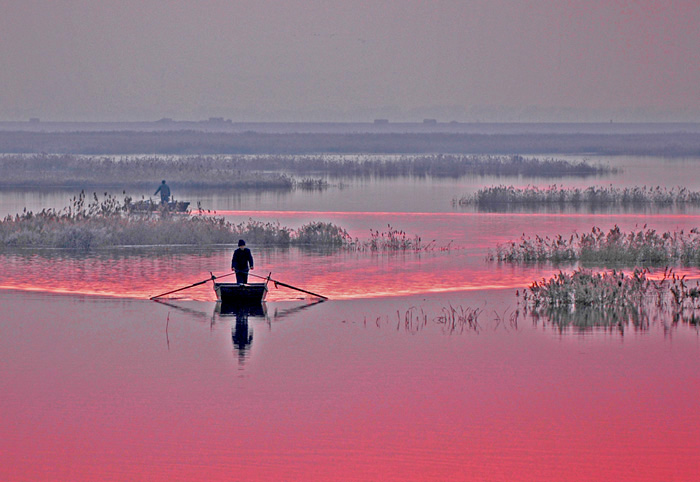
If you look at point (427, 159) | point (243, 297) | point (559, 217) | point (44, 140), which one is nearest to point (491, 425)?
point (243, 297)

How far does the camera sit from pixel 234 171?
236 feet

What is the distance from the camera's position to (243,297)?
73.7 feet

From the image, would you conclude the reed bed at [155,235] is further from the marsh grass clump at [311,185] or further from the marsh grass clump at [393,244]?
the marsh grass clump at [311,185]

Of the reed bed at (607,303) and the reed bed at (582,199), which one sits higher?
the reed bed at (582,199)

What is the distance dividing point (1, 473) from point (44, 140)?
136 m

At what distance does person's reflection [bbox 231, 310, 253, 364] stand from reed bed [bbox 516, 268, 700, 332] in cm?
565

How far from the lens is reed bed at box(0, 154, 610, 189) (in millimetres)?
64125

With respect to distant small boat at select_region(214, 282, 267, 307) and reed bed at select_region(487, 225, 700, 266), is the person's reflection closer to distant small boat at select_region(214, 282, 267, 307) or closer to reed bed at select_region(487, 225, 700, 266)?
distant small boat at select_region(214, 282, 267, 307)

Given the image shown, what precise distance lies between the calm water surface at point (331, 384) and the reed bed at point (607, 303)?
535 mm

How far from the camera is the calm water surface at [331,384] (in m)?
12.7

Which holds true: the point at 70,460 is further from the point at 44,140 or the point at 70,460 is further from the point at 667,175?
the point at 44,140

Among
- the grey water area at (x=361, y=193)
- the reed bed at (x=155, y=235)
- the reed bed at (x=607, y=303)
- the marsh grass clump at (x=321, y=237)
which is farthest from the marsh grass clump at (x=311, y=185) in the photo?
the reed bed at (x=607, y=303)

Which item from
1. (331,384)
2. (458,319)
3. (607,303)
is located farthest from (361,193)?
(331,384)

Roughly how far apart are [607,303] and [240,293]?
7.49 m
